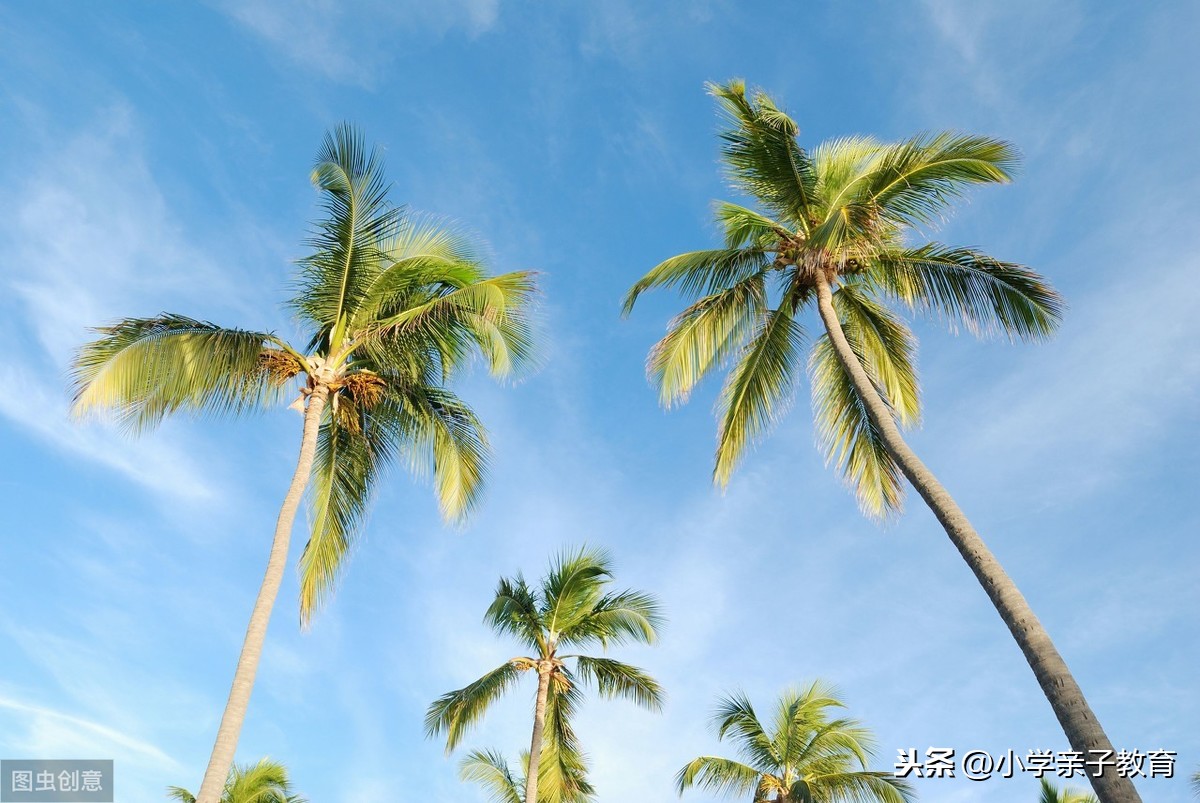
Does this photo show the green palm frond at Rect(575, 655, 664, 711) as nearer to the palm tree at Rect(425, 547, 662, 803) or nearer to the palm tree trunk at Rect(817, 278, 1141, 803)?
the palm tree at Rect(425, 547, 662, 803)

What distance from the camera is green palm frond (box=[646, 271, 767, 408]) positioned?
13.6 metres

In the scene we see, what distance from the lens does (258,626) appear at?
9.92 meters

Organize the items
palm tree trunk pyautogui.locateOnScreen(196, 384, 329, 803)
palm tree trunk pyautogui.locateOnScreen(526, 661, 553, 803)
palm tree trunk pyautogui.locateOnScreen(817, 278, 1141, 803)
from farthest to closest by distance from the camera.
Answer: palm tree trunk pyautogui.locateOnScreen(526, 661, 553, 803), palm tree trunk pyautogui.locateOnScreen(196, 384, 329, 803), palm tree trunk pyautogui.locateOnScreen(817, 278, 1141, 803)

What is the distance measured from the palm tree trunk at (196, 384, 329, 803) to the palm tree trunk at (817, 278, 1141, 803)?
7.35 m

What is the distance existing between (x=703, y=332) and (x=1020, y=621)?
7106 mm

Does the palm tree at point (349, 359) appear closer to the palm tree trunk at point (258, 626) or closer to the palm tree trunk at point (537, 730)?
the palm tree trunk at point (258, 626)

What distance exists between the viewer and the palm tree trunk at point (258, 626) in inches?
345

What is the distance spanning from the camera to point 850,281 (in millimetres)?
14070

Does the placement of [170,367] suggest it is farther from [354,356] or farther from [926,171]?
[926,171]

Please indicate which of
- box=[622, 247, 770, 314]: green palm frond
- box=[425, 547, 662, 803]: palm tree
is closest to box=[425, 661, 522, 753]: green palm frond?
box=[425, 547, 662, 803]: palm tree

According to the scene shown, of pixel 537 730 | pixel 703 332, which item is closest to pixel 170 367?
pixel 703 332

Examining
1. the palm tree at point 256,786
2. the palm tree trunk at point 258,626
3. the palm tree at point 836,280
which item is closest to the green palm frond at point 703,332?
the palm tree at point 836,280

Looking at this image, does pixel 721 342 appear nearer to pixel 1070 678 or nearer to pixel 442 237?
pixel 442 237

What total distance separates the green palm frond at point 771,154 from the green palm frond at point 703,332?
3.88 ft
